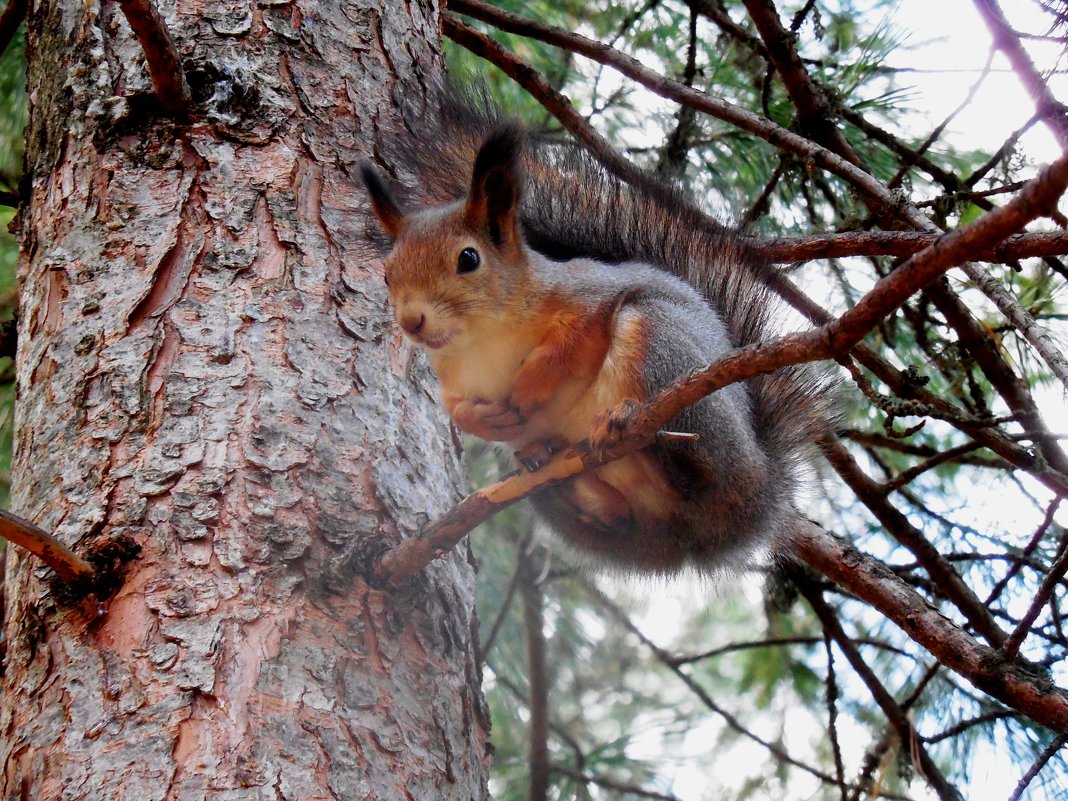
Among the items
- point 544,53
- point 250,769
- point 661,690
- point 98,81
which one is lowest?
point 250,769

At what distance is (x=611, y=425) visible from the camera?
164 centimetres

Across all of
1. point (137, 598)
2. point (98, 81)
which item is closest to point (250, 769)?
point (137, 598)

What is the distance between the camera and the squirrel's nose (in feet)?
5.82

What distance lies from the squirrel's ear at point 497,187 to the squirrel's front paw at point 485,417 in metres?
0.32

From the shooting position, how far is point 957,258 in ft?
3.47

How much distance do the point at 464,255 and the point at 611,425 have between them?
0.49 m

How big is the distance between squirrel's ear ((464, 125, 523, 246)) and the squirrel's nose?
0.29 m

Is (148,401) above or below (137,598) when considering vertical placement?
above

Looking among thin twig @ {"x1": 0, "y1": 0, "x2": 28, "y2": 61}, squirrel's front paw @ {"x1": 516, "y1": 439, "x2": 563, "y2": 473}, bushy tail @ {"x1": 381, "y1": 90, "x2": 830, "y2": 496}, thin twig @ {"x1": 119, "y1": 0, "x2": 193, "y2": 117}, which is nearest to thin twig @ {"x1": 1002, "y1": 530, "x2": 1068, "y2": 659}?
bushy tail @ {"x1": 381, "y1": 90, "x2": 830, "y2": 496}

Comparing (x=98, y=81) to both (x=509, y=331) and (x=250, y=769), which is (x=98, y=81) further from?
(x=250, y=769)

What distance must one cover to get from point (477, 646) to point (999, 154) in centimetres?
133

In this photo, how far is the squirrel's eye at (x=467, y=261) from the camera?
1925 mm

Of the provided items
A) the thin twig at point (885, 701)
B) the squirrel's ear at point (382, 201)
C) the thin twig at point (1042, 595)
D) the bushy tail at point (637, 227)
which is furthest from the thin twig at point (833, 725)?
the squirrel's ear at point (382, 201)

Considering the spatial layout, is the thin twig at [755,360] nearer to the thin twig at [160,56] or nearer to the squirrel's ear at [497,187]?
the squirrel's ear at [497,187]
